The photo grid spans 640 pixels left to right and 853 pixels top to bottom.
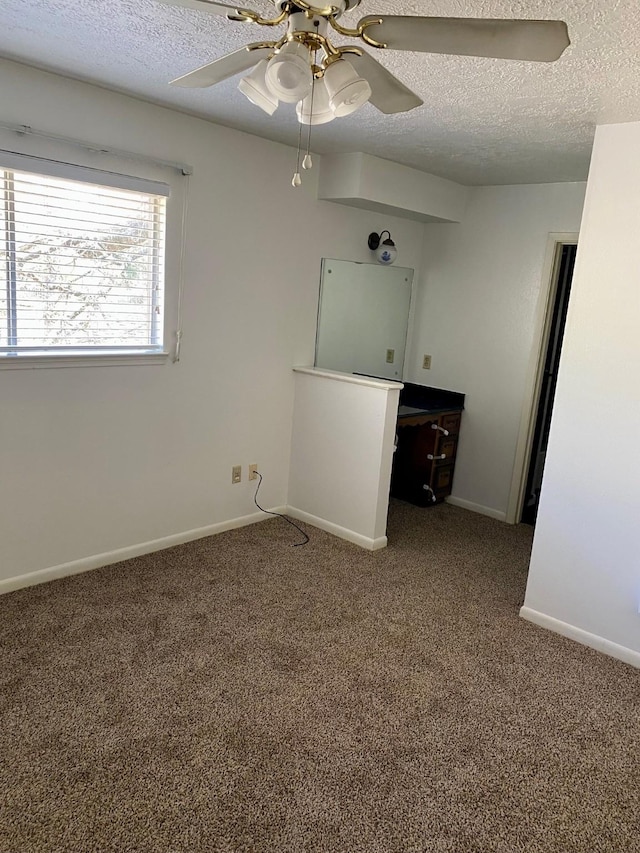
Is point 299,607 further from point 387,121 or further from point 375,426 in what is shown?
point 387,121

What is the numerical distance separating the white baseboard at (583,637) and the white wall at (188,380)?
1844mm

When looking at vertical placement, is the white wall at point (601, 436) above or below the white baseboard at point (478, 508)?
above

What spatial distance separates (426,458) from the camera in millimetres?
4570

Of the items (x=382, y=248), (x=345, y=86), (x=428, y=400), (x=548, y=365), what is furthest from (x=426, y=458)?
(x=345, y=86)

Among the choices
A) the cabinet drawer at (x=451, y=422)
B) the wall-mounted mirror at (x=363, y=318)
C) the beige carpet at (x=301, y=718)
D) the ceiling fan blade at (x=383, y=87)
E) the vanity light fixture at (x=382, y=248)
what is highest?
the ceiling fan blade at (x=383, y=87)

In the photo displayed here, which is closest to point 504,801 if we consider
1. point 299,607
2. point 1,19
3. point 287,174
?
point 299,607

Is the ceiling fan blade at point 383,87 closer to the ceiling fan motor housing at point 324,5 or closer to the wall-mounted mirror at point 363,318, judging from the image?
the ceiling fan motor housing at point 324,5

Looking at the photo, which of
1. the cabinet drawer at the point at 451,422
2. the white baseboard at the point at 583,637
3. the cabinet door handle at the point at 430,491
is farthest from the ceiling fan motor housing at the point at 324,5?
the cabinet door handle at the point at 430,491

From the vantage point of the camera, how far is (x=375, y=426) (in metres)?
3.71

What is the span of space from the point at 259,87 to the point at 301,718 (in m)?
2.03

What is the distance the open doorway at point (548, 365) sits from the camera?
4176mm

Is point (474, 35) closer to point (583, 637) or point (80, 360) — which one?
point (80, 360)

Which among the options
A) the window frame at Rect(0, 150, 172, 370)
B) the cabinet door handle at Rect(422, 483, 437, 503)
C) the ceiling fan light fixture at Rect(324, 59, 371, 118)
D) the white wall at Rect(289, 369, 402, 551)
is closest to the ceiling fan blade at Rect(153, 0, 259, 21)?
the ceiling fan light fixture at Rect(324, 59, 371, 118)

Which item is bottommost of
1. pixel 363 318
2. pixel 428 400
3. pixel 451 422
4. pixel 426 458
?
pixel 426 458
